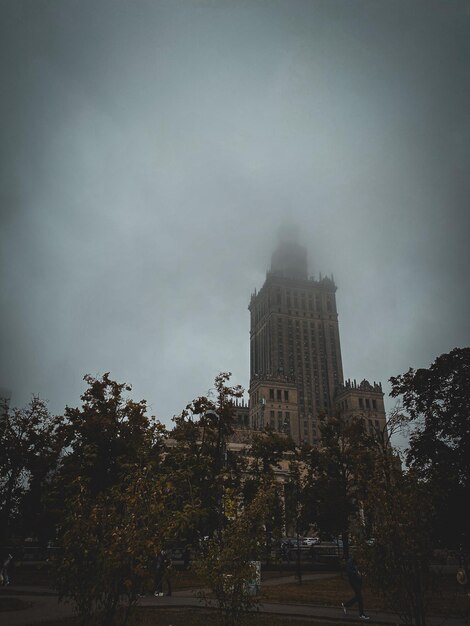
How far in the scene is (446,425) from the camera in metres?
32.7

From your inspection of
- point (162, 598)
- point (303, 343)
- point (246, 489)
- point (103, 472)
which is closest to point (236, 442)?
point (246, 489)

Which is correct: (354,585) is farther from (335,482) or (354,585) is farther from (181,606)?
(335,482)

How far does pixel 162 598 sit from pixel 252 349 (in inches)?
6748

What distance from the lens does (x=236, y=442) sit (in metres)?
83.5

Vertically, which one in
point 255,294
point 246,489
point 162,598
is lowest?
point 162,598

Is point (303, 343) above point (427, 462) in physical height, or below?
above

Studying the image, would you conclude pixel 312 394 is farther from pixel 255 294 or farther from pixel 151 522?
pixel 151 522

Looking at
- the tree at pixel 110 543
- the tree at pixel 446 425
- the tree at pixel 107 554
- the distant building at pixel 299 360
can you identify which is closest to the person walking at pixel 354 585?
the tree at pixel 110 543

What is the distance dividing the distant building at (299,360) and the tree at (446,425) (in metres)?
94.5

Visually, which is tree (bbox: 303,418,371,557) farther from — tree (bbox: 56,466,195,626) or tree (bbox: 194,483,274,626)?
tree (bbox: 56,466,195,626)

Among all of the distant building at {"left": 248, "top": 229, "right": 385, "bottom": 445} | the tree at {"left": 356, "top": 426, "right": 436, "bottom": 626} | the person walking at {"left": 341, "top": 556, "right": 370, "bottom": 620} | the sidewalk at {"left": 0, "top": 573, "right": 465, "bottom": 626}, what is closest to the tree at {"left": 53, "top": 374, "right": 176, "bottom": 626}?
the sidewalk at {"left": 0, "top": 573, "right": 465, "bottom": 626}

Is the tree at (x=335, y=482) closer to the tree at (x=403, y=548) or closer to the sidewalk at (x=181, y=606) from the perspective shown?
the sidewalk at (x=181, y=606)

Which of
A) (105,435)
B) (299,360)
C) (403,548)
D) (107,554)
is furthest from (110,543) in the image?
(299,360)

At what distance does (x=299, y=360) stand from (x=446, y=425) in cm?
13445
